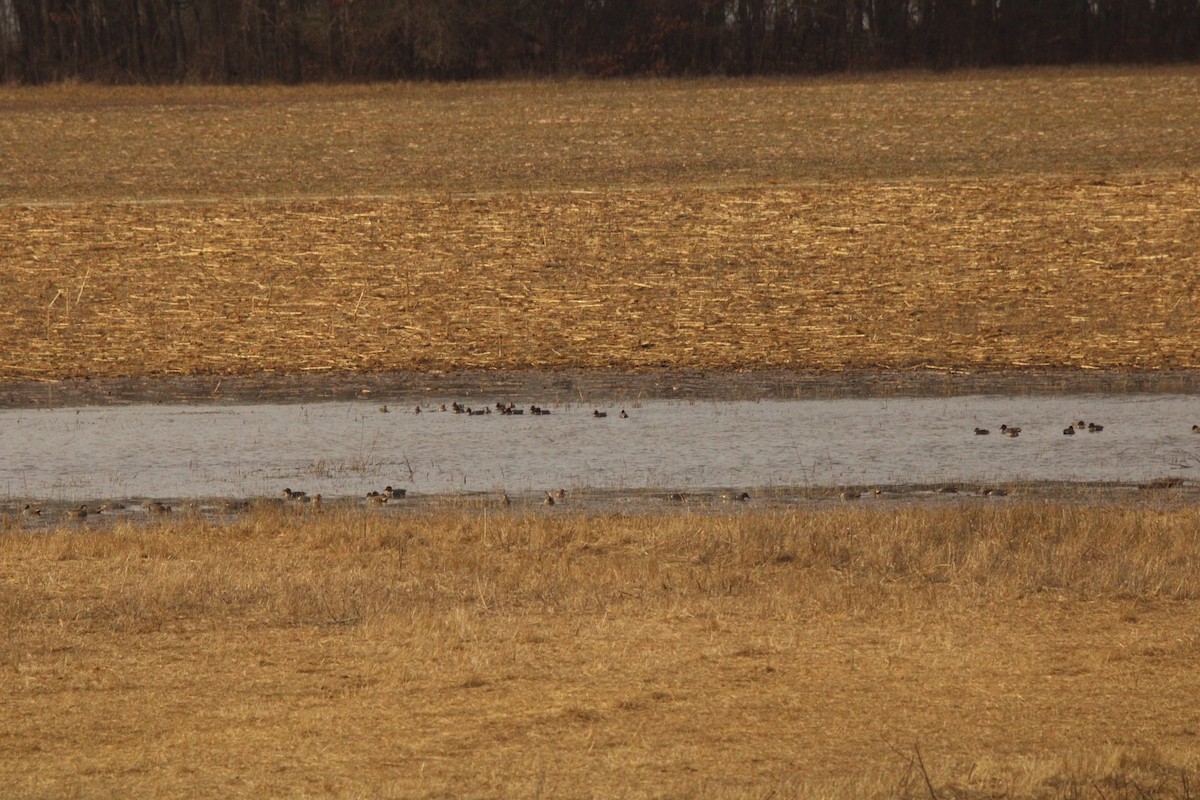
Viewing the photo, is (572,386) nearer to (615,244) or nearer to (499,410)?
(499,410)

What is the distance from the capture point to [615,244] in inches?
981

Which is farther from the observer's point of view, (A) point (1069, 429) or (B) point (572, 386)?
(B) point (572, 386)

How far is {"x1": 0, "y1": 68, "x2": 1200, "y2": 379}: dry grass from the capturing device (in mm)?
20203

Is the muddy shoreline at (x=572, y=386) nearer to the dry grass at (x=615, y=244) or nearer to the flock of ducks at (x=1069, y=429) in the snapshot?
the dry grass at (x=615, y=244)

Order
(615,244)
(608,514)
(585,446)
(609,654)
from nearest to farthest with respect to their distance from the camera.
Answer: (609,654) < (608,514) < (585,446) < (615,244)

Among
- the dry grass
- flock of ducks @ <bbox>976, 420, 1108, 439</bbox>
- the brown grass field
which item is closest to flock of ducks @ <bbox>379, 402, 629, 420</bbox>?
the brown grass field

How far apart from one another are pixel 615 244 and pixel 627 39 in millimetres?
30113

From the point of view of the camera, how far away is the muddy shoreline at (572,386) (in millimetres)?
17344

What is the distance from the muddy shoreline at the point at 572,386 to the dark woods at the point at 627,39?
3387 cm

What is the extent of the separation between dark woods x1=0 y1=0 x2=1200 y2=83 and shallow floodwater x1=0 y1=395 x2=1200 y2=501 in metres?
36.2

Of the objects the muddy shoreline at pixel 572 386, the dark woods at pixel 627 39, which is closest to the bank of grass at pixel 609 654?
the muddy shoreline at pixel 572 386

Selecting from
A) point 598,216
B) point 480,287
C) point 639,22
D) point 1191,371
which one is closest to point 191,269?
point 480,287

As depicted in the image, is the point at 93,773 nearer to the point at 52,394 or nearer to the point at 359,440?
the point at 359,440

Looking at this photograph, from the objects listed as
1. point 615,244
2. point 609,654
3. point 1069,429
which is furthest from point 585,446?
point 615,244
